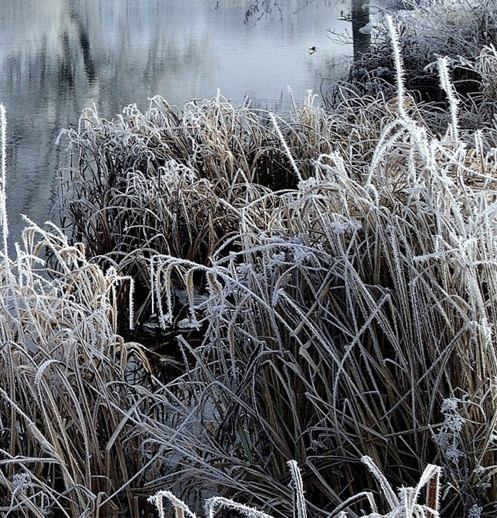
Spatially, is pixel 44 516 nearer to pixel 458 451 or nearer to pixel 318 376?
pixel 318 376

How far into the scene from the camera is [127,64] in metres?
11.5

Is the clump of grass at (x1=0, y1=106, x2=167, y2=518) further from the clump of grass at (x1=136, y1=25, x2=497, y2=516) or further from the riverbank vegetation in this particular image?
the clump of grass at (x1=136, y1=25, x2=497, y2=516)

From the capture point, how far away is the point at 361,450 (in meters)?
1.77

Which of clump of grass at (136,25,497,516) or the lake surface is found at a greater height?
clump of grass at (136,25,497,516)

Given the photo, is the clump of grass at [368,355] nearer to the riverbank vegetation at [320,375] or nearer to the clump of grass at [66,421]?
the riverbank vegetation at [320,375]

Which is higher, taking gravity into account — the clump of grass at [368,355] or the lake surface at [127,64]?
the clump of grass at [368,355]

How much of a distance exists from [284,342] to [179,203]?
78.2 inches

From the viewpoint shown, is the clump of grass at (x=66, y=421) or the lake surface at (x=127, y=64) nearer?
the clump of grass at (x=66, y=421)

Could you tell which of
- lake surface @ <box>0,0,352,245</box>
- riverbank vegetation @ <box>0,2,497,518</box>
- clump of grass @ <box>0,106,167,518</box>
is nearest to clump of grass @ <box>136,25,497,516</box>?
riverbank vegetation @ <box>0,2,497,518</box>

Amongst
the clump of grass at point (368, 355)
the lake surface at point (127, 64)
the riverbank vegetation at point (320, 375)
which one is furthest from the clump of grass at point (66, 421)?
the lake surface at point (127, 64)

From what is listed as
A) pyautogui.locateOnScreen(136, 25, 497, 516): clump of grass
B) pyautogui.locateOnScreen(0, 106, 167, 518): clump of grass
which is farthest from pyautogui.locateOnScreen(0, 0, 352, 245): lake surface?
pyautogui.locateOnScreen(136, 25, 497, 516): clump of grass

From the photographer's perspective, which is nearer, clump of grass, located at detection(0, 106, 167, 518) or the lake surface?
clump of grass, located at detection(0, 106, 167, 518)

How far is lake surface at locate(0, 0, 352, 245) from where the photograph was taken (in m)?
7.28

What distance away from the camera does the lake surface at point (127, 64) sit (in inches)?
287
